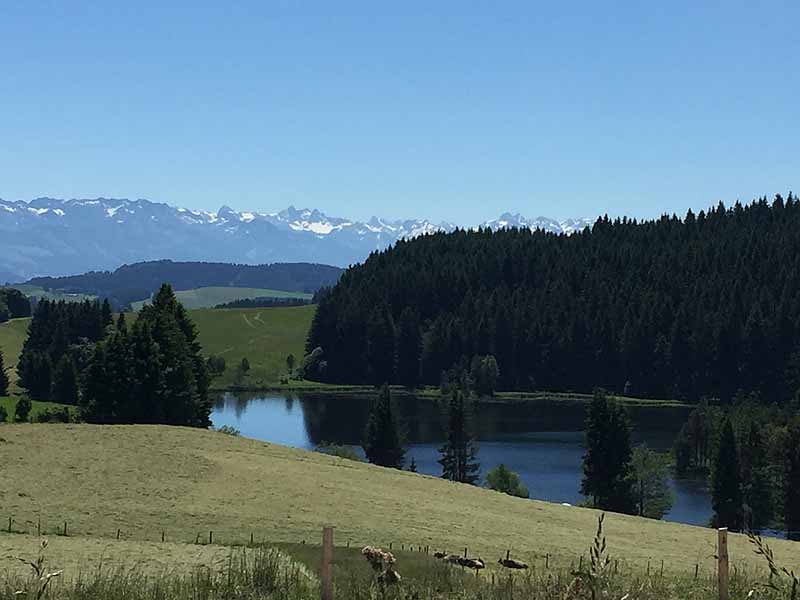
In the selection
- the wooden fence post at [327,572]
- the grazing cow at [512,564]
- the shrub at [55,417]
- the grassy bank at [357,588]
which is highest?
the wooden fence post at [327,572]

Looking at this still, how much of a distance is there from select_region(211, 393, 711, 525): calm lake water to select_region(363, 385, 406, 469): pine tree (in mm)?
5587

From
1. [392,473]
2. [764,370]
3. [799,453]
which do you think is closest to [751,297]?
[764,370]

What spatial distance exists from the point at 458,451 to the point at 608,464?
1915cm

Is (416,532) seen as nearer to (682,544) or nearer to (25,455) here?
(682,544)

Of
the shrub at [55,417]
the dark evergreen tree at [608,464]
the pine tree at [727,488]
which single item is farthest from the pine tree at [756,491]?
the shrub at [55,417]

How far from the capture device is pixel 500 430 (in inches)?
5443

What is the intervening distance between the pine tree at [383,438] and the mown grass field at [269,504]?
37660 millimetres

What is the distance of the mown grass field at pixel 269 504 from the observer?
33.6 metres

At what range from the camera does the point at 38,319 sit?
610ft

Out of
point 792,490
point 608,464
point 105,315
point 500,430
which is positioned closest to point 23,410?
point 608,464

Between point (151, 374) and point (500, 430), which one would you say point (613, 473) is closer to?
point (151, 374)

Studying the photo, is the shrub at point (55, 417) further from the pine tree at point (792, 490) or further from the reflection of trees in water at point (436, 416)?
the pine tree at point (792, 490)

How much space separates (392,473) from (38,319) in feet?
478

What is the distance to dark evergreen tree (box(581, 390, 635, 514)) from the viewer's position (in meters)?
82.6
